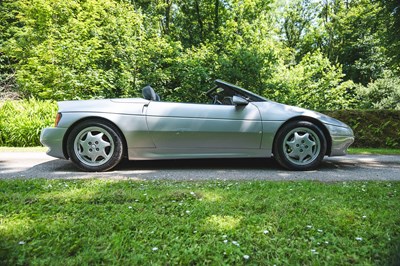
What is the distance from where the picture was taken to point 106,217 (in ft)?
6.12

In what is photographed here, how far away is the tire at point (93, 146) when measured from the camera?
3.61 meters

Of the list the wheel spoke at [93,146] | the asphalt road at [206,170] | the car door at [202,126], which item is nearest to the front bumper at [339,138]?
the asphalt road at [206,170]

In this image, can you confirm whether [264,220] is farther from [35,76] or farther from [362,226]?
[35,76]

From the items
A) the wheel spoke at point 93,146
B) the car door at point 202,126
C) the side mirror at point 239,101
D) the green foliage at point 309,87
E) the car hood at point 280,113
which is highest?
the green foliage at point 309,87

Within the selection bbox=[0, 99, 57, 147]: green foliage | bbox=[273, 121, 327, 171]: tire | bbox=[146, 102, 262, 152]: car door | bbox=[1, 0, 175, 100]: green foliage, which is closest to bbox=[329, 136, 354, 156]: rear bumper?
bbox=[273, 121, 327, 171]: tire

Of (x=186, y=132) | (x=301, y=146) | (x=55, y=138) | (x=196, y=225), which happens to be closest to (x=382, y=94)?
(x=301, y=146)

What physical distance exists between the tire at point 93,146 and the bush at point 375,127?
5.92m

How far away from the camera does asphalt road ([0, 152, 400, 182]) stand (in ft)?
11.0

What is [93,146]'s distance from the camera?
3.62m

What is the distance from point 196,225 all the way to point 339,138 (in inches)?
114

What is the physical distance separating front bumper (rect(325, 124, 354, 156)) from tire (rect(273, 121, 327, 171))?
5.3 inches

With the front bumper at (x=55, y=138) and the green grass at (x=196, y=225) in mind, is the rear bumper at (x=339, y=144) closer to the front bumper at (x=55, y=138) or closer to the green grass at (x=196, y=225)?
the green grass at (x=196, y=225)

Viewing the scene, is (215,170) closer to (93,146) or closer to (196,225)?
(93,146)

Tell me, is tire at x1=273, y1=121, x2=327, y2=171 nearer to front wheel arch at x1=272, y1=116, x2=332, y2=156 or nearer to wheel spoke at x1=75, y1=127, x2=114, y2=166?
front wheel arch at x1=272, y1=116, x2=332, y2=156
